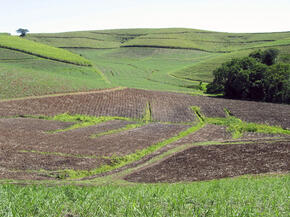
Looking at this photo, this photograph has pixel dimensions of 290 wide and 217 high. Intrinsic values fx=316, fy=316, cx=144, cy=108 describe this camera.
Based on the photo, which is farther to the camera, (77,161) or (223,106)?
(223,106)

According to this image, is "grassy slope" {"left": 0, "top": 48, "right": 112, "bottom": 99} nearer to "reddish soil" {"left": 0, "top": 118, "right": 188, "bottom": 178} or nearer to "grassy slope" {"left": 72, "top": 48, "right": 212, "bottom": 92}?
"grassy slope" {"left": 72, "top": 48, "right": 212, "bottom": 92}

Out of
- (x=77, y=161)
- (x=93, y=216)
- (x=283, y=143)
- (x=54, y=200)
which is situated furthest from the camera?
(x=283, y=143)

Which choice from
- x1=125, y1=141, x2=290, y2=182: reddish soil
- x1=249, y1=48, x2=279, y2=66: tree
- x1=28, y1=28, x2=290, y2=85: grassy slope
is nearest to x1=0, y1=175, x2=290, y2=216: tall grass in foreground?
x1=125, y1=141, x2=290, y2=182: reddish soil

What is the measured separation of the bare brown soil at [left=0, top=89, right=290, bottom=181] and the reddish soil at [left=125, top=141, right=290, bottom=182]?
50.4 inches

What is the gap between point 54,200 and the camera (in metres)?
9.68

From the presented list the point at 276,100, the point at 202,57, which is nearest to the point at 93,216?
the point at 276,100

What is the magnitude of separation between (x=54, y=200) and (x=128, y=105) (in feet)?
158

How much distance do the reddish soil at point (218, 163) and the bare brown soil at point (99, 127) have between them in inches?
50.4

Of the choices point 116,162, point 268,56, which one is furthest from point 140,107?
point 268,56

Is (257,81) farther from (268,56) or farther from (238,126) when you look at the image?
(238,126)

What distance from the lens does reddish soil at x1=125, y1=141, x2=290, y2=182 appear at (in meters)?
22.2

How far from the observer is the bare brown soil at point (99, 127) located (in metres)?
25.8

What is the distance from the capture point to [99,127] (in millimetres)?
41875

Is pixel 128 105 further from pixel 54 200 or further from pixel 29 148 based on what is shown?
pixel 54 200
